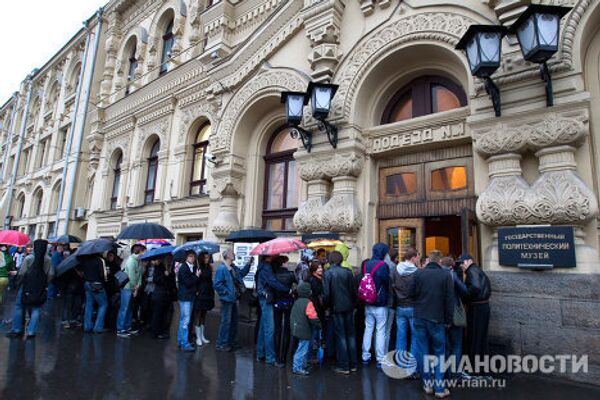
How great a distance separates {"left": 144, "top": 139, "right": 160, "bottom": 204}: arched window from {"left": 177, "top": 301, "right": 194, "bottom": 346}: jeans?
8.69 metres

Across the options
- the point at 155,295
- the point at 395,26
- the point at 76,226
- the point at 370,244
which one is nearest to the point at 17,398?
the point at 155,295

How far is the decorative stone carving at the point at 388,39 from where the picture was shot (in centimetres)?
678

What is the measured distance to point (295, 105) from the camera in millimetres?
7645

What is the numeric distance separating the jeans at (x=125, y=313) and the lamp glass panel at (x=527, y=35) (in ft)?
27.3

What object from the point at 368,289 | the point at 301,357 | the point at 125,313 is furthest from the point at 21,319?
the point at 368,289

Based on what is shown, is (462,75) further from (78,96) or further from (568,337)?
(78,96)

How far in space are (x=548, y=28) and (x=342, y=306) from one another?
192 inches

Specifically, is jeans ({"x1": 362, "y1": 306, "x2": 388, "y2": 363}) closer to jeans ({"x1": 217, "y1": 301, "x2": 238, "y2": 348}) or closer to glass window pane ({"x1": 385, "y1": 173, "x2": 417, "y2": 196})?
jeans ({"x1": 217, "y1": 301, "x2": 238, "y2": 348})

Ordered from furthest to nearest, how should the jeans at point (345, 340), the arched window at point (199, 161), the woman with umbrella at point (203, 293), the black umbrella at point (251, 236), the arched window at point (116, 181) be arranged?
the arched window at point (116, 181)
the arched window at point (199, 161)
the black umbrella at point (251, 236)
the woman with umbrella at point (203, 293)
the jeans at point (345, 340)

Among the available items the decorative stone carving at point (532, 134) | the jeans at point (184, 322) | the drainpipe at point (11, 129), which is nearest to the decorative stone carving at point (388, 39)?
the decorative stone carving at point (532, 134)

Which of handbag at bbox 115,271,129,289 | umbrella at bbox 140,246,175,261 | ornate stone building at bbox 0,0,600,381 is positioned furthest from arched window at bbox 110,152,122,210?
umbrella at bbox 140,246,175,261

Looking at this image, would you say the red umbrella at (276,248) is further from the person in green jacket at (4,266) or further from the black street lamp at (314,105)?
the person in green jacket at (4,266)

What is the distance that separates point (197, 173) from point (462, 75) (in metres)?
8.97

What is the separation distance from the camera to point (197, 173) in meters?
12.7
